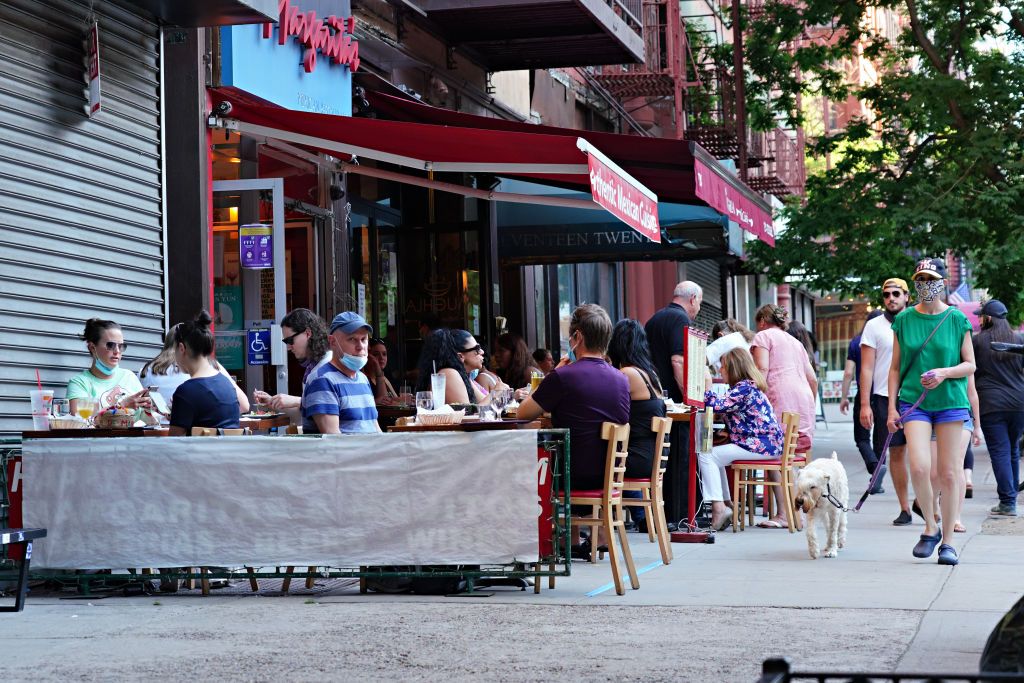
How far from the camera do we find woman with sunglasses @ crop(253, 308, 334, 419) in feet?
31.7

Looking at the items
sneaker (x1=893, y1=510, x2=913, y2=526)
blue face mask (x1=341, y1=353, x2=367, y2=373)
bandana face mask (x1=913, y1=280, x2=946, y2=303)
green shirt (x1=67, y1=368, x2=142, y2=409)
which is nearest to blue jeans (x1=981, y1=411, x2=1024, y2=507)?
sneaker (x1=893, y1=510, x2=913, y2=526)

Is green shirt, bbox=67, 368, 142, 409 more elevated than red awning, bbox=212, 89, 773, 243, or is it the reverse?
red awning, bbox=212, 89, 773, 243

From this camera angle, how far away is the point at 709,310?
33.3 m

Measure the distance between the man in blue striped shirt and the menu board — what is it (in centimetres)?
310

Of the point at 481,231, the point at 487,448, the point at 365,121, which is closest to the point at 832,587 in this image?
the point at 487,448

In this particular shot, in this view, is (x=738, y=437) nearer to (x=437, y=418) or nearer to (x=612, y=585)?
(x=612, y=585)

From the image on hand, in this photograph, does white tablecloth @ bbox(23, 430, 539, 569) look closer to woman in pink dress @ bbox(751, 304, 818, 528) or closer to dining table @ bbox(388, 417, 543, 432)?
dining table @ bbox(388, 417, 543, 432)

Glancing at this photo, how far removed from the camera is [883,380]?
13664 mm

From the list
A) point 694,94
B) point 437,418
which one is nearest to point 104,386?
point 437,418

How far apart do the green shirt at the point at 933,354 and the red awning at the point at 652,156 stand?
316 centimetres

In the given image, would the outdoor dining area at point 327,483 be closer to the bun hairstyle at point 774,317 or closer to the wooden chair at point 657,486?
the wooden chair at point 657,486

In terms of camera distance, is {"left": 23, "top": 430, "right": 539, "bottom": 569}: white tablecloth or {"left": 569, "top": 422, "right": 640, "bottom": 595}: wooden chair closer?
{"left": 23, "top": 430, "right": 539, "bottom": 569}: white tablecloth

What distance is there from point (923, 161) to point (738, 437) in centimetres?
1352

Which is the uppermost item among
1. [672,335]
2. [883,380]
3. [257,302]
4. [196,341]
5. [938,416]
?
[257,302]
